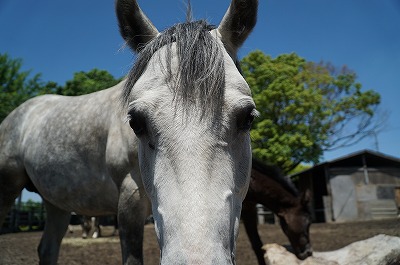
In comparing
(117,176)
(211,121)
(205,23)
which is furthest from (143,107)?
(117,176)

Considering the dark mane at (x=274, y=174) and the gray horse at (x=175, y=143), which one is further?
the dark mane at (x=274, y=174)

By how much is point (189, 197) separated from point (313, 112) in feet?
76.4

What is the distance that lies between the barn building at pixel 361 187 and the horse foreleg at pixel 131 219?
22.5 metres

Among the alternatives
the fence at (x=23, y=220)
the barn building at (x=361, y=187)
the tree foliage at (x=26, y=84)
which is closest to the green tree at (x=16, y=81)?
the tree foliage at (x=26, y=84)

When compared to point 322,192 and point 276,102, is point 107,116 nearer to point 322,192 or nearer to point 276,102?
point 276,102

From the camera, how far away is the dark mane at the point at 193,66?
1.64 meters

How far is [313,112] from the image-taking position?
2319 cm

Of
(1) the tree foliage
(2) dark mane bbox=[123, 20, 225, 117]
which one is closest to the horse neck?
(2) dark mane bbox=[123, 20, 225, 117]

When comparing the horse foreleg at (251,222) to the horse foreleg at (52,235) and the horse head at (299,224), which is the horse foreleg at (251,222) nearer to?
the horse head at (299,224)

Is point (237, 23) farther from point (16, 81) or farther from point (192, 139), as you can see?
point (16, 81)

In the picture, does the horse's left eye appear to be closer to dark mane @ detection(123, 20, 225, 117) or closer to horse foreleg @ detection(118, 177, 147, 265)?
dark mane @ detection(123, 20, 225, 117)

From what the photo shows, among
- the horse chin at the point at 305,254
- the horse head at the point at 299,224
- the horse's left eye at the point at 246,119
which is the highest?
the horse's left eye at the point at 246,119

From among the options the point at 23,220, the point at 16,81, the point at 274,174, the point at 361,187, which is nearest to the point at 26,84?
the point at 16,81

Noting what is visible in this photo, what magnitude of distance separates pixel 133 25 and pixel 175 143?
1213mm
